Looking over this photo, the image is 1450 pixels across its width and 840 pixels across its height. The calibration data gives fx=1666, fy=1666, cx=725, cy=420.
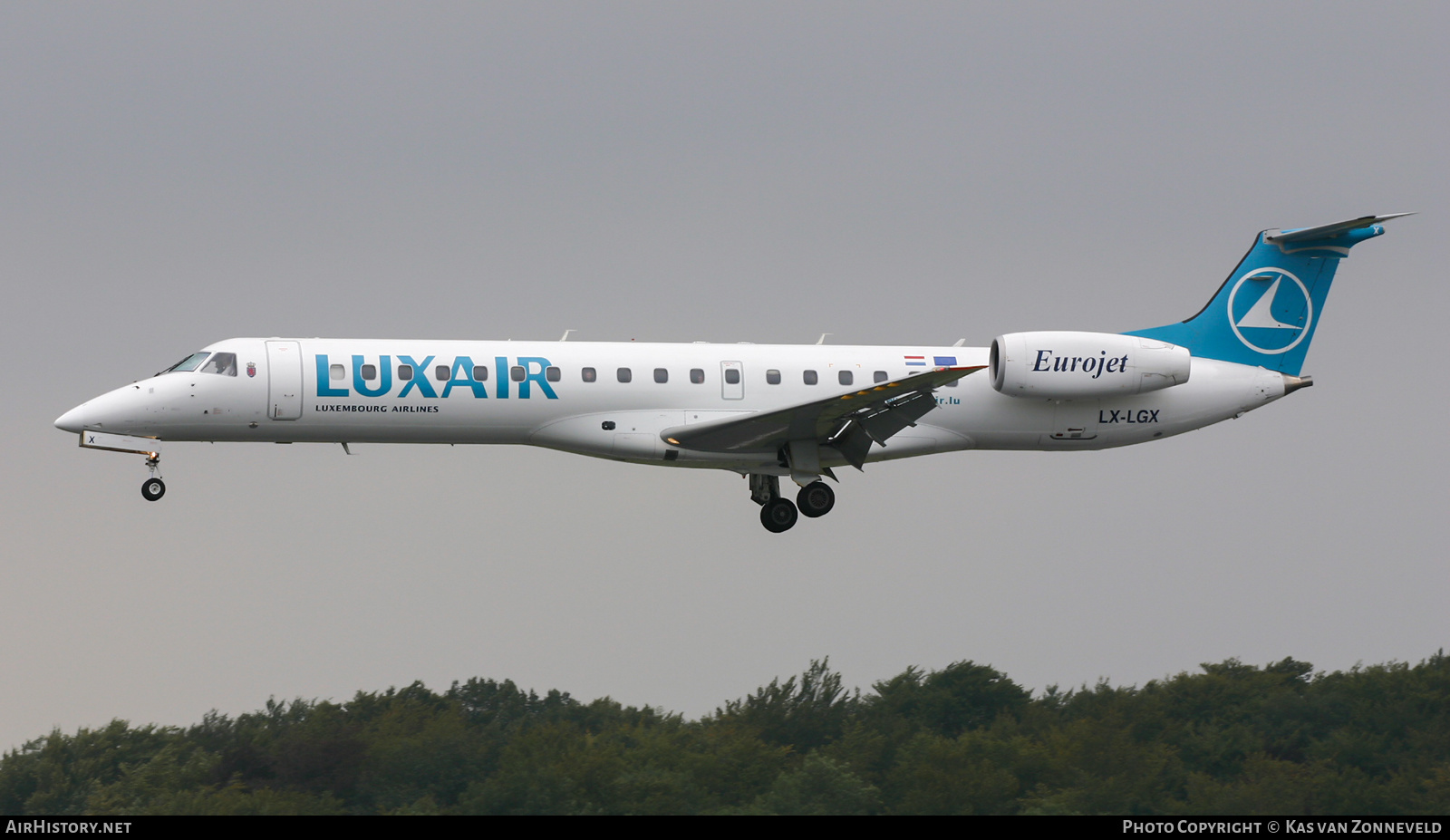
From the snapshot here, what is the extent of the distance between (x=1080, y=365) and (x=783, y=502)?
665 cm

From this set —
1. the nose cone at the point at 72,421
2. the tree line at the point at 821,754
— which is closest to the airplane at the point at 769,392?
the nose cone at the point at 72,421

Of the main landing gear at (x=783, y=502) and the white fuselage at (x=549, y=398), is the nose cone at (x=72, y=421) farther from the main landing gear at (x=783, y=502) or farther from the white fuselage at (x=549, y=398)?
the main landing gear at (x=783, y=502)

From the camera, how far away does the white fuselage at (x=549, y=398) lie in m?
31.1

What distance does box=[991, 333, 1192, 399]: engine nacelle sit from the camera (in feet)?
109

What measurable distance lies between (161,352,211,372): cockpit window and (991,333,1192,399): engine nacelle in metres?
15.1

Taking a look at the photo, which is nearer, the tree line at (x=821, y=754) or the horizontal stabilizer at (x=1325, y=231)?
the horizontal stabilizer at (x=1325, y=231)

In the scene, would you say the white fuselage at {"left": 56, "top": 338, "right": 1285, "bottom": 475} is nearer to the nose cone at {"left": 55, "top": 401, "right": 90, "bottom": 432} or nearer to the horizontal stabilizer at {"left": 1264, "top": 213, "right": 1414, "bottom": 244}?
the nose cone at {"left": 55, "top": 401, "right": 90, "bottom": 432}

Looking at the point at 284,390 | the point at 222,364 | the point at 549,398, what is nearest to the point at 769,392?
the point at 549,398

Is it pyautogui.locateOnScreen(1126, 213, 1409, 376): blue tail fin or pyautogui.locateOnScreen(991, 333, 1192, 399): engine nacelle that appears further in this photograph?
pyautogui.locateOnScreen(1126, 213, 1409, 376): blue tail fin

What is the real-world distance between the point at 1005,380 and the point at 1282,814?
1718 centimetres

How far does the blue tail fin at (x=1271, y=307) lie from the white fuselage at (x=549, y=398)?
2.45 meters

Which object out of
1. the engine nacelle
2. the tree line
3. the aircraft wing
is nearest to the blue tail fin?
the engine nacelle
